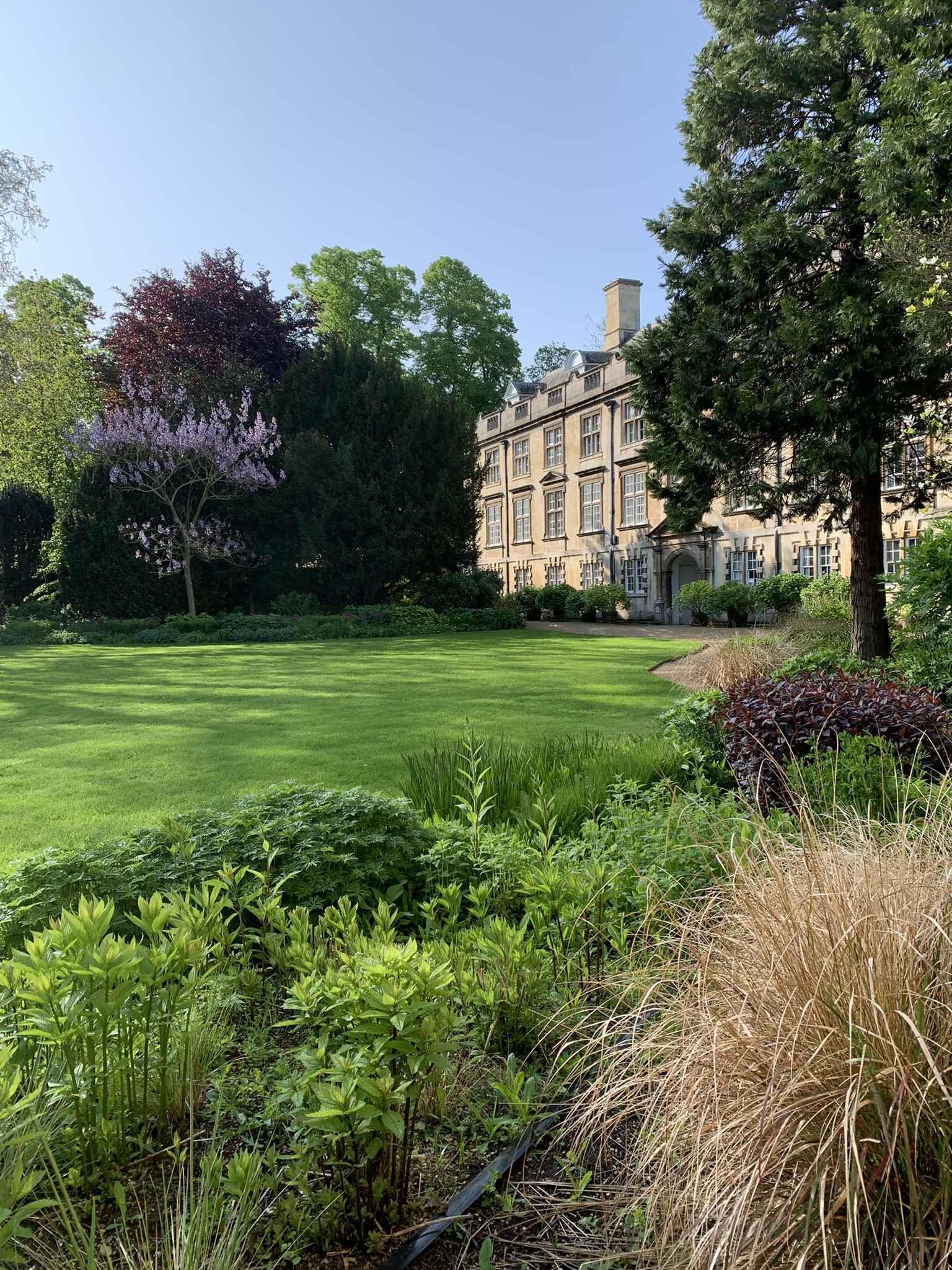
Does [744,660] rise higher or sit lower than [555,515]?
lower

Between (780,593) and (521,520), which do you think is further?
(521,520)

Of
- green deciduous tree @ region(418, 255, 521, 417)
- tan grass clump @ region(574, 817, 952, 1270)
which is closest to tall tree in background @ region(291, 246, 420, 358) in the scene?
green deciduous tree @ region(418, 255, 521, 417)

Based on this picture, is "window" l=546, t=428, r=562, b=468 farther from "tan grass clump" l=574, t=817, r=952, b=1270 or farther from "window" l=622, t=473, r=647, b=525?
"tan grass clump" l=574, t=817, r=952, b=1270

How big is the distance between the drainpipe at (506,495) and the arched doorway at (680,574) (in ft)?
42.8

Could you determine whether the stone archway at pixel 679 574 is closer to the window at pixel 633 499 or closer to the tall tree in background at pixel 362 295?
the window at pixel 633 499

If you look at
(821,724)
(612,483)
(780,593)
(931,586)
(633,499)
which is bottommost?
(821,724)

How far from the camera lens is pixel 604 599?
104ft

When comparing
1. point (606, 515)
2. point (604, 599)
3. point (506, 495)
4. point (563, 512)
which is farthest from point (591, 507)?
point (506, 495)

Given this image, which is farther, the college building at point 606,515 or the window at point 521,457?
the window at point 521,457

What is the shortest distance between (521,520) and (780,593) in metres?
20.6

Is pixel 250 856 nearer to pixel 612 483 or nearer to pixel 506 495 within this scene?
pixel 612 483

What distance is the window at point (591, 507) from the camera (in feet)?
117

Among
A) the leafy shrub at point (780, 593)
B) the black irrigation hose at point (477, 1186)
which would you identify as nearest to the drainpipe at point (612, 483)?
the leafy shrub at point (780, 593)

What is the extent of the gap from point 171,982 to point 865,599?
10.5 meters
